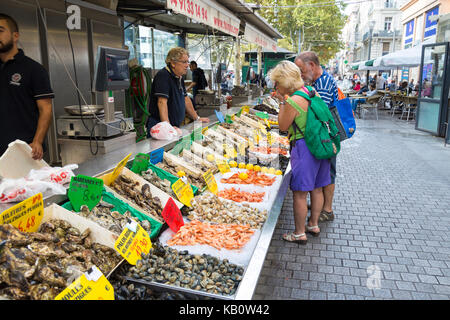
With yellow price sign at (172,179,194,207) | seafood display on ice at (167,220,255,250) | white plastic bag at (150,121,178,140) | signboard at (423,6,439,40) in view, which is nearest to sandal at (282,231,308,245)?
seafood display on ice at (167,220,255,250)

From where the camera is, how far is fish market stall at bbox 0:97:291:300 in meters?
2.10

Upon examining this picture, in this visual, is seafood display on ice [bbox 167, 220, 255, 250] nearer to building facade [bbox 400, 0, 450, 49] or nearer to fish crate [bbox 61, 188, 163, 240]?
fish crate [bbox 61, 188, 163, 240]

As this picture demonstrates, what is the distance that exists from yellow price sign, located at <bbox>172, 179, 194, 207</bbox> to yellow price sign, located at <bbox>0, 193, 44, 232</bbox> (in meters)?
1.17

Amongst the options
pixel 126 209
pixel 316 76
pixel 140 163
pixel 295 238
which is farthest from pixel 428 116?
pixel 126 209

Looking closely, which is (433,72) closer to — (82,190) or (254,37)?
(254,37)

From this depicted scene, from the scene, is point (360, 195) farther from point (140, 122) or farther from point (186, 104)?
point (140, 122)

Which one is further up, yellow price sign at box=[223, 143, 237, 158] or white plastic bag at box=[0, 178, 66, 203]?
white plastic bag at box=[0, 178, 66, 203]

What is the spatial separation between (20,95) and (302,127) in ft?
8.98

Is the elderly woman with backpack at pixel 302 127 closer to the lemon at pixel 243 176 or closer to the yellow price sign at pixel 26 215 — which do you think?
the lemon at pixel 243 176

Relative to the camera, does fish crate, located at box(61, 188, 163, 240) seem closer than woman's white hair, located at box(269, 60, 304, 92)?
Yes

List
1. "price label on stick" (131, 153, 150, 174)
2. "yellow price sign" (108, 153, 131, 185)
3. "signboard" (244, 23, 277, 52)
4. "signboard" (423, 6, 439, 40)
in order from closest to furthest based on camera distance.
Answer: "yellow price sign" (108, 153, 131, 185), "price label on stick" (131, 153, 150, 174), "signboard" (244, 23, 277, 52), "signboard" (423, 6, 439, 40)

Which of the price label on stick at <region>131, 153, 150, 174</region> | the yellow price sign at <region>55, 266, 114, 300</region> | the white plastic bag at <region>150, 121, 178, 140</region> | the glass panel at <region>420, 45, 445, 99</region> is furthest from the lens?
the glass panel at <region>420, 45, 445, 99</region>
